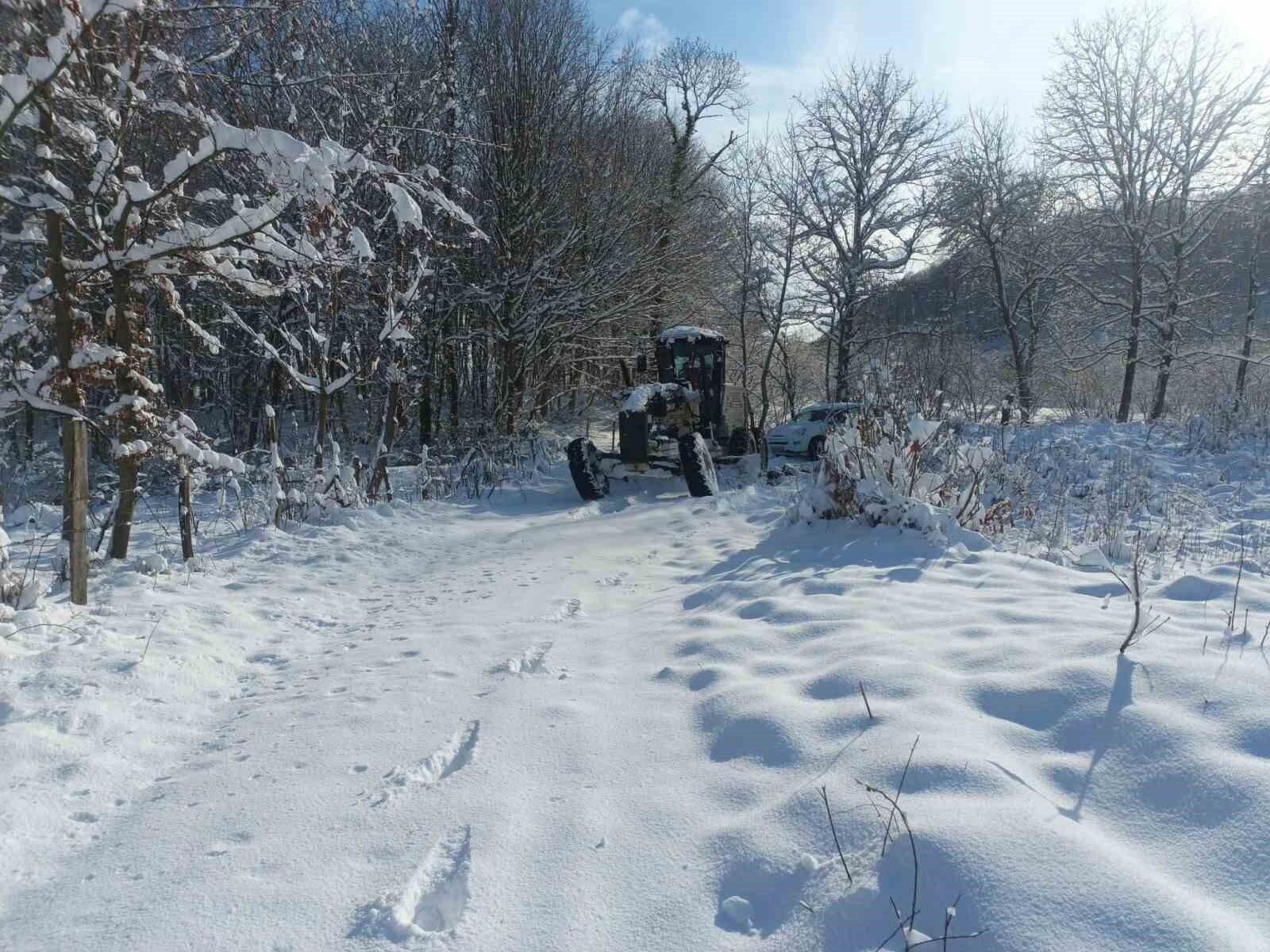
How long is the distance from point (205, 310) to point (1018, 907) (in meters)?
14.1

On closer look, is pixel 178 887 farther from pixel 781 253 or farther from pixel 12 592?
pixel 781 253

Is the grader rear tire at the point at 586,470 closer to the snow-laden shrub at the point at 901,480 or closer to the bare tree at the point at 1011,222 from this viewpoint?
the snow-laden shrub at the point at 901,480

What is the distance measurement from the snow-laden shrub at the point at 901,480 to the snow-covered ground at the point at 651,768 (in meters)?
1.01

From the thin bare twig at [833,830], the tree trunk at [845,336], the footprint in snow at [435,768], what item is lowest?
the footprint in snow at [435,768]

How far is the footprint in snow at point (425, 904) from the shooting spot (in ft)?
5.43

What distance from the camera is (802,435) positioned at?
44.8ft

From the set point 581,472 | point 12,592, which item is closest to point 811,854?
point 12,592

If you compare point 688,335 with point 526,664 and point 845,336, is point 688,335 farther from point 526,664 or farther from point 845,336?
point 845,336

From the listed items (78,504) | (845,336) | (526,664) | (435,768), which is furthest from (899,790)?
(845,336)

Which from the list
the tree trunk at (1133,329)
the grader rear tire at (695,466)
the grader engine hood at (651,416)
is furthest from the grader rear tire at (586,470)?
the tree trunk at (1133,329)

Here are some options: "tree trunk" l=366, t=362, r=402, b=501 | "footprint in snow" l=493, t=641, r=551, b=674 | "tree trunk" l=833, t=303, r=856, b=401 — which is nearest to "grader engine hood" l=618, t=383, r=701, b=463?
"tree trunk" l=366, t=362, r=402, b=501

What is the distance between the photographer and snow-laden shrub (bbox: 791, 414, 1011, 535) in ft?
17.3

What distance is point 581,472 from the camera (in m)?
8.61

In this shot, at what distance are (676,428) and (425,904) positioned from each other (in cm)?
799
